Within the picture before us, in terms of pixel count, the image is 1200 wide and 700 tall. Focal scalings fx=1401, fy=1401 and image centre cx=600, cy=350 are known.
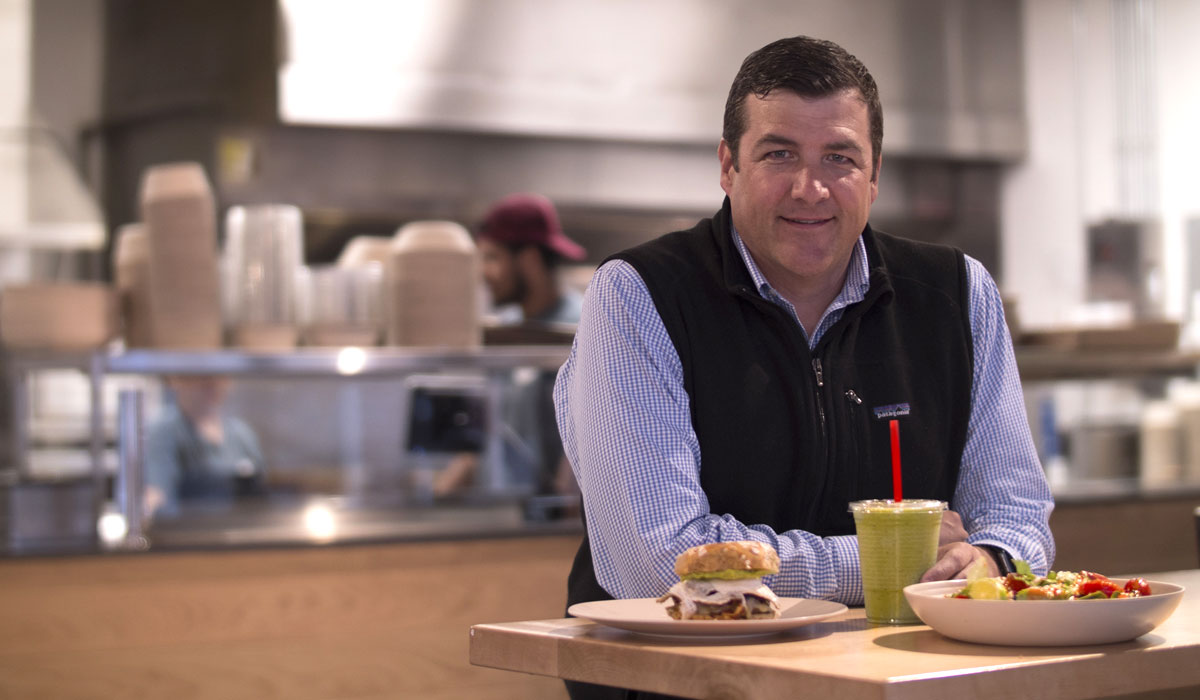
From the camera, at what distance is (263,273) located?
9.93 feet

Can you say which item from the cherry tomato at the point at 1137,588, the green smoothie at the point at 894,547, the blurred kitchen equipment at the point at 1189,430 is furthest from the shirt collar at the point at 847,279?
the blurred kitchen equipment at the point at 1189,430

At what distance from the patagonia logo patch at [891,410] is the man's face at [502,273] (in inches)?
102

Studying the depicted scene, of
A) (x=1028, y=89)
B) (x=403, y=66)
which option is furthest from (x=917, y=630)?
(x=1028, y=89)

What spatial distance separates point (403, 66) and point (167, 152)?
0.91m

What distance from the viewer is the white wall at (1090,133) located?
6234 mm

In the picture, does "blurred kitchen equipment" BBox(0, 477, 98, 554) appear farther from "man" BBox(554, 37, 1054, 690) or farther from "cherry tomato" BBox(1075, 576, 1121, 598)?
"cherry tomato" BBox(1075, 576, 1121, 598)

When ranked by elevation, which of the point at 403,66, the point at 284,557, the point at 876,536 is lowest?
the point at 284,557

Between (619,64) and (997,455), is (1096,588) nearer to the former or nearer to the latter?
(997,455)

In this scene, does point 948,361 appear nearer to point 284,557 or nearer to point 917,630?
point 917,630

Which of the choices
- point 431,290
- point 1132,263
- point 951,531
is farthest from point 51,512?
point 1132,263

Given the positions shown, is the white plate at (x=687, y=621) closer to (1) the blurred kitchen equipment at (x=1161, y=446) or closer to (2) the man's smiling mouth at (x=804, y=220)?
(2) the man's smiling mouth at (x=804, y=220)

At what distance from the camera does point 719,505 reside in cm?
168

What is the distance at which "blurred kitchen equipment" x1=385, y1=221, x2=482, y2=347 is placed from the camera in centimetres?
307

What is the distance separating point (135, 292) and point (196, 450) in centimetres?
37
